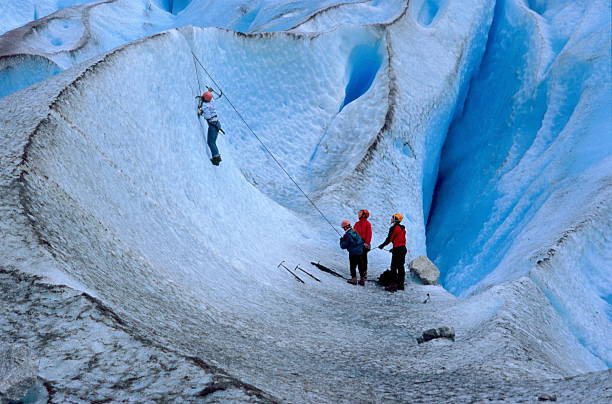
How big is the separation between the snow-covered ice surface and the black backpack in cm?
35

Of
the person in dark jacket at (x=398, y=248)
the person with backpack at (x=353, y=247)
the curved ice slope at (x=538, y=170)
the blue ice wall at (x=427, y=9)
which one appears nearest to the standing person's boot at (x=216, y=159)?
the person with backpack at (x=353, y=247)

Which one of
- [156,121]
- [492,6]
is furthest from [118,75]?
[492,6]

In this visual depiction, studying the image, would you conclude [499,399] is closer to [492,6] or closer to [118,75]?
[118,75]

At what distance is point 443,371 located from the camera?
503cm

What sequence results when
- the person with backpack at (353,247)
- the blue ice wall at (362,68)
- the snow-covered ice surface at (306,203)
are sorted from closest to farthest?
the snow-covered ice surface at (306,203) → the person with backpack at (353,247) → the blue ice wall at (362,68)

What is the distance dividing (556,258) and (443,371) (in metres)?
5.06

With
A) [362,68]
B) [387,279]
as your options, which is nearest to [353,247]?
[387,279]

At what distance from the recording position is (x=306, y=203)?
12.7 m

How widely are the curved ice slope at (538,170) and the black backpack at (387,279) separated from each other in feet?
5.76

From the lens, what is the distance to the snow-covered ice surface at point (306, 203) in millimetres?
3736

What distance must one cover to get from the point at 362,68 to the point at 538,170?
19.9 feet

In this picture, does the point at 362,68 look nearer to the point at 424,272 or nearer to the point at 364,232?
the point at 424,272

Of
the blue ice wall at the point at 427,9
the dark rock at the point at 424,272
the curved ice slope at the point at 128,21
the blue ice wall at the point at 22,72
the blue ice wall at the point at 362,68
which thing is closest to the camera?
the dark rock at the point at 424,272

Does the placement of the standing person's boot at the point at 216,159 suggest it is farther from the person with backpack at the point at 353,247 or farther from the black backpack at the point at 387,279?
the black backpack at the point at 387,279
